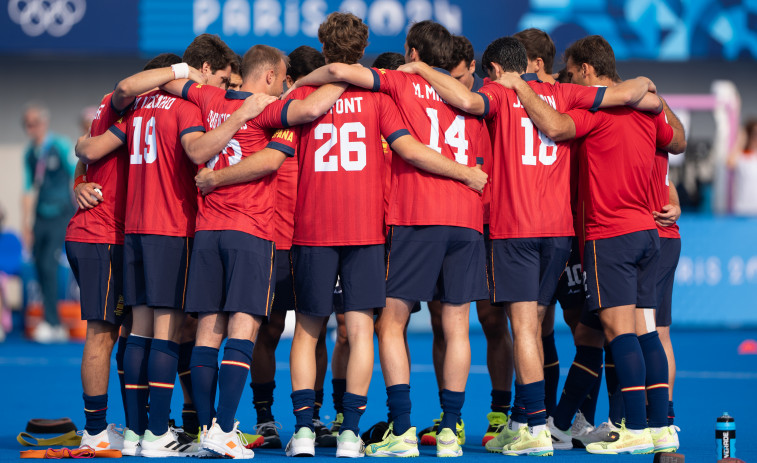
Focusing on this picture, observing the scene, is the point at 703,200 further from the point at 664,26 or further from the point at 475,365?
the point at 475,365

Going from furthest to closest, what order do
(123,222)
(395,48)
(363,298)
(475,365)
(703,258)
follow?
(395,48), (703,258), (475,365), (123,222), (363,298)

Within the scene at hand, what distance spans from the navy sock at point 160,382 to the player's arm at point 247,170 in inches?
40.6

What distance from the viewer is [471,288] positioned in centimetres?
661

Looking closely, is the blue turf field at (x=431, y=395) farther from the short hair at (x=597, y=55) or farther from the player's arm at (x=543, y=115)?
the short hair at (x=597, y=55)

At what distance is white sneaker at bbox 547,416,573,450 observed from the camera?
6.99 m

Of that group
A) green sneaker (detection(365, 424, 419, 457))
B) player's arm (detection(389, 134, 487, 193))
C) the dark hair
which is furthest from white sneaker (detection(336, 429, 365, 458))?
the dark hair

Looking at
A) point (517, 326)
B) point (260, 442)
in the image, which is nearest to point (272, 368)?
point (260, 442)

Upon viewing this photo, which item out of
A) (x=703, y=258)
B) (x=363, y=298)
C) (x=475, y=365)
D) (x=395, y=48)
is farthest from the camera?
(x=395, y=48)

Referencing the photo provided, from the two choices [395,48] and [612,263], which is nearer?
[612,263]

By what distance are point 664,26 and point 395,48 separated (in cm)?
438

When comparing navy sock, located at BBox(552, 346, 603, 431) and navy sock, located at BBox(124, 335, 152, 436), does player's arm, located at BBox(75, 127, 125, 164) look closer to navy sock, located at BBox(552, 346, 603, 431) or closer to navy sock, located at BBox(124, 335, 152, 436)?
navy sock, located at BBox(124, 335, 152, 436)

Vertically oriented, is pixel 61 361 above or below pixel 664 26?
below

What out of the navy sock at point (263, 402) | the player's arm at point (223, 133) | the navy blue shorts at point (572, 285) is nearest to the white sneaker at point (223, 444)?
the navy sock at point (263, 402)

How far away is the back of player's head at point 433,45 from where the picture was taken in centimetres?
686
